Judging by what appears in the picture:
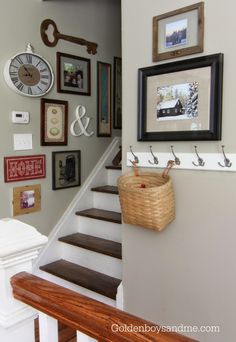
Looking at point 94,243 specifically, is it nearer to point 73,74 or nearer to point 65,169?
point 65,169

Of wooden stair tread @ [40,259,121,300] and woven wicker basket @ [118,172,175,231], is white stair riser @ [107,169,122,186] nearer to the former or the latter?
wooden stair tread @ [40,259,121,300]

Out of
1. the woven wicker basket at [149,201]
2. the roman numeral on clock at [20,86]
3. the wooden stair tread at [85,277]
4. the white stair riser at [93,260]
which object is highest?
the roman numeral on clock at [20,86]

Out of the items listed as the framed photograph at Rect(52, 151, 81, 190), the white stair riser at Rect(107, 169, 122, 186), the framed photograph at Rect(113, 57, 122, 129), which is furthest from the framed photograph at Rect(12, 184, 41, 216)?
the framed photograph at Rect(113, 57, 122, 129)

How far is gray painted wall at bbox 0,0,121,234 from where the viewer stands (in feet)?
7.18

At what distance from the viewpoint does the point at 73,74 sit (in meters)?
2.62

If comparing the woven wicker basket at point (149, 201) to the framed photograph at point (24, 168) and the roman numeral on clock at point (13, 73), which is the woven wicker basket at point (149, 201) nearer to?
the framed photograph at point (24, 168)

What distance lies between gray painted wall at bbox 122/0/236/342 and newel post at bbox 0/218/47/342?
939 mm

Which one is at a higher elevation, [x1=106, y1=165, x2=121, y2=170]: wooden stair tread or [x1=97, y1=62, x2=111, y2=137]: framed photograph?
[x1=97, y1=62, x2=111, y2=137]: framed photograph

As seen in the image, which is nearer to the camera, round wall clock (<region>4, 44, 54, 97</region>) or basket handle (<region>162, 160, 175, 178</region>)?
basket handle (<region>162, 160, 175, 178</region>)

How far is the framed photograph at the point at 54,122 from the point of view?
2.41m

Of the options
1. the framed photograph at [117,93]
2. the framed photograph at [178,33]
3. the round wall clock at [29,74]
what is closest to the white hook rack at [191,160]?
the framed photograph at [178,33]

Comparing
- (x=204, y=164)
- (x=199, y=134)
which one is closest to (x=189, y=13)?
(x=199, y=134)

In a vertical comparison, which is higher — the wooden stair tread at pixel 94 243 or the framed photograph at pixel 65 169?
the framed photograph at pixel 65 169

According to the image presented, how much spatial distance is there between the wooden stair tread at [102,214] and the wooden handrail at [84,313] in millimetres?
1618
